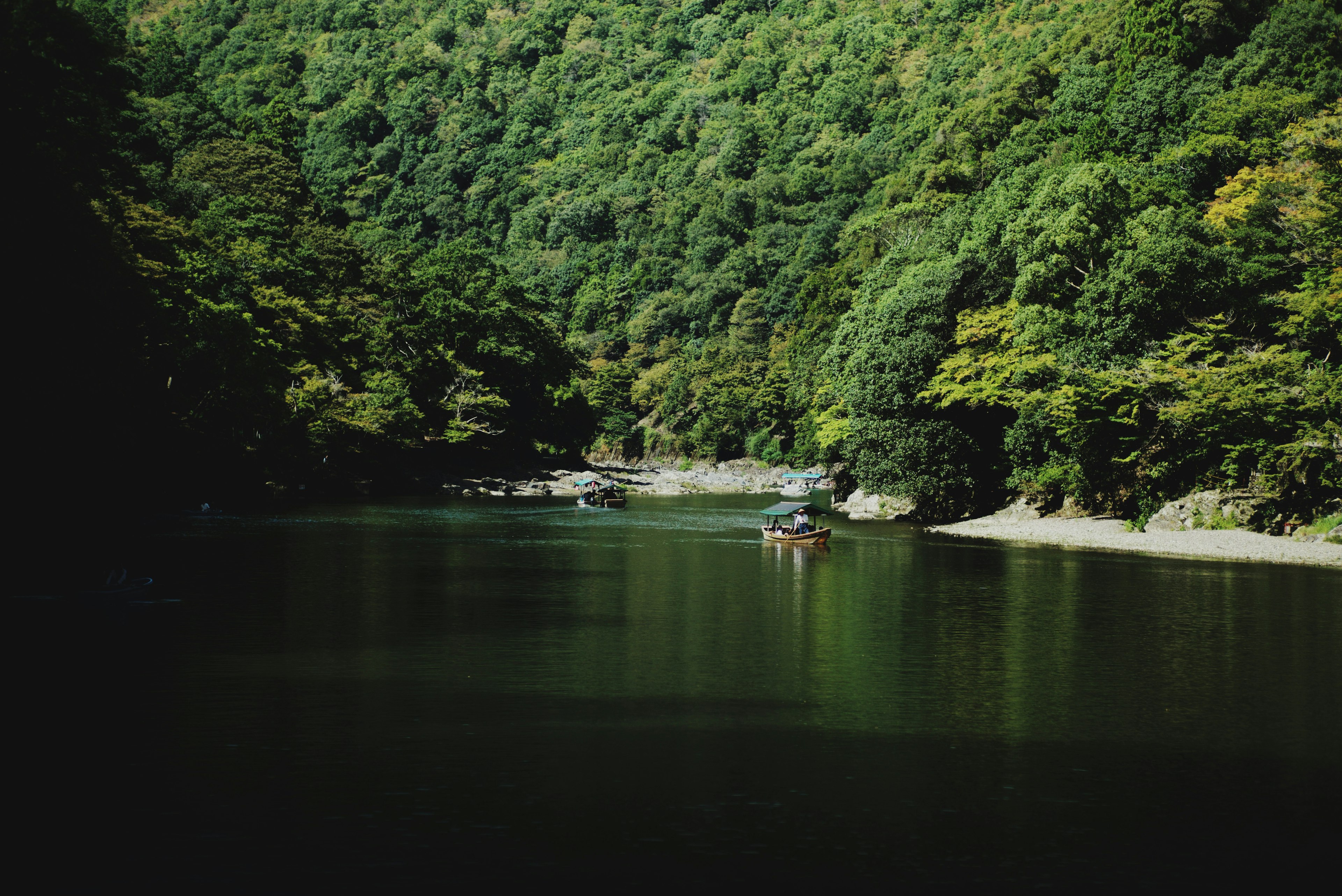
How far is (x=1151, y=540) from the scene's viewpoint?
40.4m

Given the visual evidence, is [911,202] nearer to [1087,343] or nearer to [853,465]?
[853,465]

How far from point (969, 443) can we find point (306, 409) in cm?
4391

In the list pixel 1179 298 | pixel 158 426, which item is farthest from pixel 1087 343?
pixel 158 426

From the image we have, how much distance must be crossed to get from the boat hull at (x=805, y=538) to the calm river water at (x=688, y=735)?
11.9m

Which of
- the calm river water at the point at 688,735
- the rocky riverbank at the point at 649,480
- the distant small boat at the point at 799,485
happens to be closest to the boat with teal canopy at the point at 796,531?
the calm river water at the point at 688,735

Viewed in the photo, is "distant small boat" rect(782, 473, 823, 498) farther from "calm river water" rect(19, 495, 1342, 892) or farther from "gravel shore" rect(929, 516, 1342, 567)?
"calm river water" rect(19, 495, 1342, 892)

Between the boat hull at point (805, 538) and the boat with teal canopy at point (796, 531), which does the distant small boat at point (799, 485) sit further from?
the boat hull at point (805, 538)

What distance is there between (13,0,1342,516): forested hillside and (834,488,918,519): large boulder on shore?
391 cm

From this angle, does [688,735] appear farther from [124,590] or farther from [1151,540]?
[1151,540]

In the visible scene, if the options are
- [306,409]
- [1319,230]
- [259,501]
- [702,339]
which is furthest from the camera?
[702,339]

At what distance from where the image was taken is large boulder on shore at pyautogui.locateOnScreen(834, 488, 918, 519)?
59.2 meters

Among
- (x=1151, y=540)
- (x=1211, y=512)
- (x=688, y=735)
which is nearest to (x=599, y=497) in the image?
(x=1151, y=540)

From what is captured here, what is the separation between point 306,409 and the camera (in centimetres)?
7075

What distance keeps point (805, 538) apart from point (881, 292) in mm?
22563
